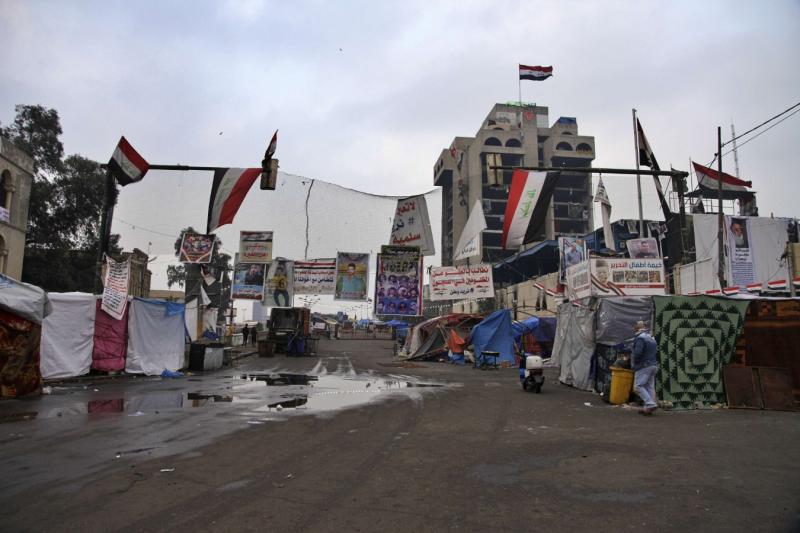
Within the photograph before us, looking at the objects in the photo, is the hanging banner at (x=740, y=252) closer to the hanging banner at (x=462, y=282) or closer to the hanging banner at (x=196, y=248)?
the hanging banner at (x=462, y=282)

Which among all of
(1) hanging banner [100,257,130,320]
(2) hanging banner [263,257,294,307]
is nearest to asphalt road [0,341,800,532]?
(1) hanging banner [100,257,130,320]

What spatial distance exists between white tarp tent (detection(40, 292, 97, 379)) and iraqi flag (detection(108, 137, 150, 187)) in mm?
3473

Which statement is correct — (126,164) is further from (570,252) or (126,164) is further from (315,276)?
(570,252)

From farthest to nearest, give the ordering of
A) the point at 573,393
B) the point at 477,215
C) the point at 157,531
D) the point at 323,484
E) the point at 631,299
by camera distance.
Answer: the point at 477,215
the point at 573,393
the point at 631,299
the point at 323,484
the point at 157,531

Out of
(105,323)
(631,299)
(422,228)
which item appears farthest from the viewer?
(422,228)

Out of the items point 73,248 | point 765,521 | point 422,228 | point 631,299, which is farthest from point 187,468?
point 73,248

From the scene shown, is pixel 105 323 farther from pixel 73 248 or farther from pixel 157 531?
pixel 73 248

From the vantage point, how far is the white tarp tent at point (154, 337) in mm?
15391

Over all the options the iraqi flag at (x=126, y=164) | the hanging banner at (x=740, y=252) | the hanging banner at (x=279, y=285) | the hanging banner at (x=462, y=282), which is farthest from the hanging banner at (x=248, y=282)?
the hanging banner at (x=740, y=252)

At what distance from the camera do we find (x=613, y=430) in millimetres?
7465

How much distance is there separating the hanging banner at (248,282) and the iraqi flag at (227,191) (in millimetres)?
8469

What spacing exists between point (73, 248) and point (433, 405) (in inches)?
1520

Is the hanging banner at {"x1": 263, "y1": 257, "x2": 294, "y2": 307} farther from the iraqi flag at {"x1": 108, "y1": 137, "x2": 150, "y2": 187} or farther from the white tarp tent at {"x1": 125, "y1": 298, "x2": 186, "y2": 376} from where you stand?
the iraqi flag at {"x1": 108, "y1": 137, "x2": 150, "y2": 187}

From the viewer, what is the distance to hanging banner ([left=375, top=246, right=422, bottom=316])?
71.1ft
